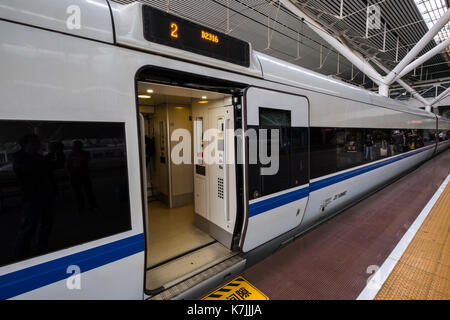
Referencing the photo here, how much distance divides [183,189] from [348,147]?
12.1ft

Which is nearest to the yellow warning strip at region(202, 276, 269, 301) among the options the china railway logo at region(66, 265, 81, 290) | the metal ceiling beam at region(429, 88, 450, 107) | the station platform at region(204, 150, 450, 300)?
the station platform at region(204, 150, 450, 300)

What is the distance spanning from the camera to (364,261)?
3.05 meters

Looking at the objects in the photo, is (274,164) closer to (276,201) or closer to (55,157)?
(276,201)

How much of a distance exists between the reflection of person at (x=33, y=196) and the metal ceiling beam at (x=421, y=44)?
34.5 ft

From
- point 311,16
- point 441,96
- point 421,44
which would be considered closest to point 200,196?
point 311,16

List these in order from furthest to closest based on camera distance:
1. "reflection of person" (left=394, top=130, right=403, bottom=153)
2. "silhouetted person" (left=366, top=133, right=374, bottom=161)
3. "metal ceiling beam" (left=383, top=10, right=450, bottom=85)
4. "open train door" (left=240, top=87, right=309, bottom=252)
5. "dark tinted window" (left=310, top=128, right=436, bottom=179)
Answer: "reflection of person" (left=394, top=130, right=403, bottom=153) → "metal ceiling beam" (left=383, top=10, right=450, bottom=85) → "silhouetted person" (left=366, top=133, right=374, bottom=161) → "dark tinted window" (left=310, top=128, right=436, bottom=179) → "open train door" (left=240, top=87, right=309, bottom=252)

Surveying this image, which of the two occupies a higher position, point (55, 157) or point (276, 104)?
point (276, 104)

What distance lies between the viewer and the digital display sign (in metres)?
1.79

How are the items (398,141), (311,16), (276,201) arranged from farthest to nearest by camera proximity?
(398,141), (311,16), (276,201)

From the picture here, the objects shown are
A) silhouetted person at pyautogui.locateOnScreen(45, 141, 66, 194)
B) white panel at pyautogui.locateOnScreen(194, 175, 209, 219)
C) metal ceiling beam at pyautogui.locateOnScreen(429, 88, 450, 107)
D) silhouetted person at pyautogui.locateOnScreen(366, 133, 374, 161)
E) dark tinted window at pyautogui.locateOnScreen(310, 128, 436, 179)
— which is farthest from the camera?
metal ceiling beam at pyautogui.locateOnScreen(429, 88, 450, 107)

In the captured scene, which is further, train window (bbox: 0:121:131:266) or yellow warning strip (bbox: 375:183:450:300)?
yellow warning strip (bbox: 375:183:450:300)

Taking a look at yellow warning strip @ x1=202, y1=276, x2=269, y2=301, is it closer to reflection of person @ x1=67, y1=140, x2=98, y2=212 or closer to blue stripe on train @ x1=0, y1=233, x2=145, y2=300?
blue stripe on train @ x1=0, y1=233, x2=145, y2=300

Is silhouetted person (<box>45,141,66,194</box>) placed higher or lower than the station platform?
higher

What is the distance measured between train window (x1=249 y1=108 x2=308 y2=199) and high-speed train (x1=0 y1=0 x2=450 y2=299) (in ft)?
0.06
